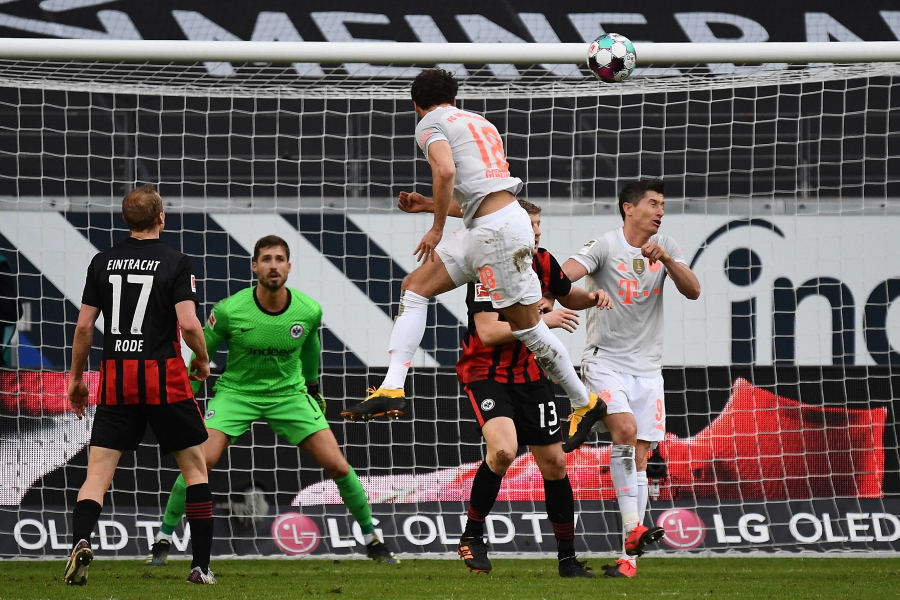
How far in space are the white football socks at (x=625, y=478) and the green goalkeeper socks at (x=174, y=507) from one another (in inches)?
98.4

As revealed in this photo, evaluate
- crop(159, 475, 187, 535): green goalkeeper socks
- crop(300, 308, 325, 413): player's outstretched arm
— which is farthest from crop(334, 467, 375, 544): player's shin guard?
crop(159, 475, 187, 535): green goalkeeper socks

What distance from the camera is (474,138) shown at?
4.44 m

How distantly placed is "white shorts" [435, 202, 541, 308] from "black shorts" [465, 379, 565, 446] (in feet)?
2.10

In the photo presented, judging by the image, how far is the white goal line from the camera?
6.16 meters

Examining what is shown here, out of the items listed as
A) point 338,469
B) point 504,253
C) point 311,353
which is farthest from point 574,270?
point 338,469

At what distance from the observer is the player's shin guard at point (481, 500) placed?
4.96 meters

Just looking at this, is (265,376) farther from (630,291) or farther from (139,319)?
(630,291)

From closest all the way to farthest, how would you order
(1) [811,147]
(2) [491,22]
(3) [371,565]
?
(3) [371,565] → (1) [811,147] → (2) [491,22]

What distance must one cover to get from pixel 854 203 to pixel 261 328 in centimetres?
486

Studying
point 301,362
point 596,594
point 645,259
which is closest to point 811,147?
point 645,259

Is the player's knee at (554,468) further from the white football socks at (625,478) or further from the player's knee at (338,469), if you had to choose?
the player's knee at (338,469)

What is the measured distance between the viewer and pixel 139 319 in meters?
4.66

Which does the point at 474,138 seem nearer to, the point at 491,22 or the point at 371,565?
the point at 371,565

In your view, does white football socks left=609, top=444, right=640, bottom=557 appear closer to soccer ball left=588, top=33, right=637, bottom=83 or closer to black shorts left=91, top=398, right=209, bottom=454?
soccer ball left=588, top=33, right=637, bottom=83
